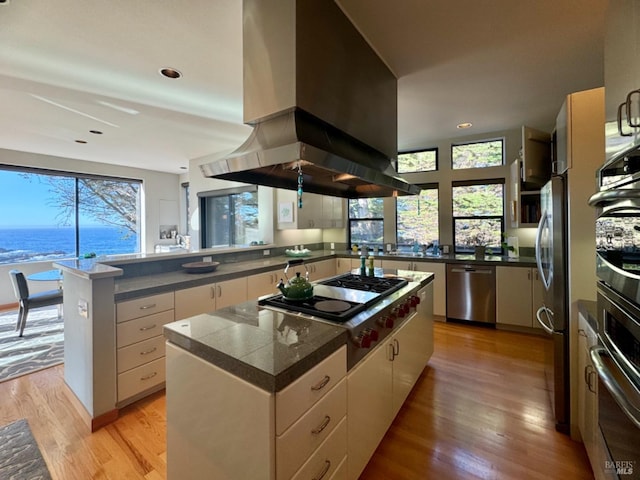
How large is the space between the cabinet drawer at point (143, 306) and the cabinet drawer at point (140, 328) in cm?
4

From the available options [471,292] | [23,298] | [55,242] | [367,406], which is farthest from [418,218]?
[55,242]

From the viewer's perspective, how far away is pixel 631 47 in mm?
964

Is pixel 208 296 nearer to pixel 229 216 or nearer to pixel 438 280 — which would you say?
pixel 438 280

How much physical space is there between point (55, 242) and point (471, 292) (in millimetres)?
8287

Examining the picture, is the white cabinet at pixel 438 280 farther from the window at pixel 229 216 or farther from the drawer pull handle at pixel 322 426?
the drawer pull handle at pixel 322 426

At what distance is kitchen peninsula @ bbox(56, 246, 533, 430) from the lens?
2.06m

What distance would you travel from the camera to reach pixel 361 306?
1.66m

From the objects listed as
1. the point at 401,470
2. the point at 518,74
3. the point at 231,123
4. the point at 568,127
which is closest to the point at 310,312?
the point at 401,470

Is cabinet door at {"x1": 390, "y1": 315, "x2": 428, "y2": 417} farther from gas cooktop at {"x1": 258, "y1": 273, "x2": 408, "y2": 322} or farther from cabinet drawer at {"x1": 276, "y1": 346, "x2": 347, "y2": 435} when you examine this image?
cabinet drawer at {"x1": 276, "y1": 346, "x2": 347, "y2": 435}

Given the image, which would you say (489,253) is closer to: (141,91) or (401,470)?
(401,470)

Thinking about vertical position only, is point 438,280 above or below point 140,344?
above

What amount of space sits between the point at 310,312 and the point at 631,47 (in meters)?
1.68

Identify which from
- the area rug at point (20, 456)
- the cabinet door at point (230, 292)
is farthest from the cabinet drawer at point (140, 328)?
the area rug at point (20, 456)

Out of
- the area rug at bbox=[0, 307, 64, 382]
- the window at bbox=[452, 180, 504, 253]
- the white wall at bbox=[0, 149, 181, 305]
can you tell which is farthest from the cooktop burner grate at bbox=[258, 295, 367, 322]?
the white wall at bbox=[0, 149, 181, 305]
